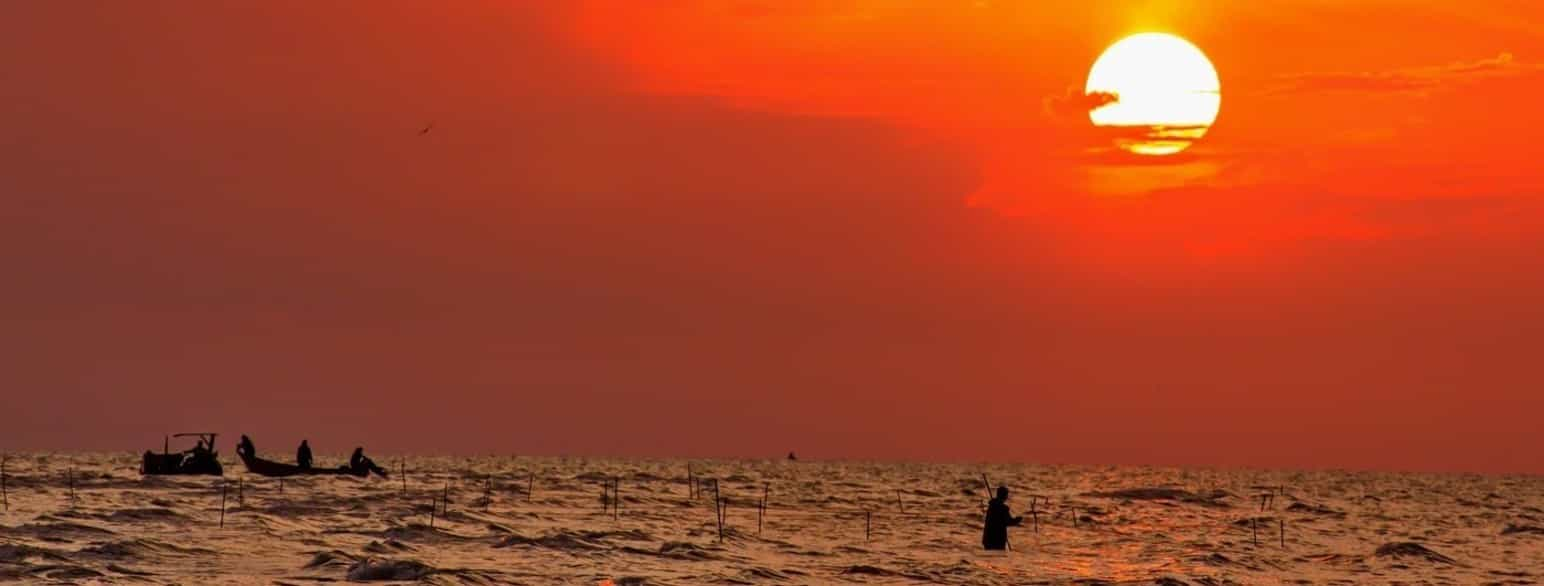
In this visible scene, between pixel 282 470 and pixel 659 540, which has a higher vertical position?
pixel 282 470

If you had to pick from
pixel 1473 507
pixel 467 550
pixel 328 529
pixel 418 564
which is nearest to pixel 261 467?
pixel 328 529

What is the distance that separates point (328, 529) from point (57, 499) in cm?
2363

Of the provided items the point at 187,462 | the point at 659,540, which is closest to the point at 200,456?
the point at 187,462

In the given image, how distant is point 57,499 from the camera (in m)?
78.3

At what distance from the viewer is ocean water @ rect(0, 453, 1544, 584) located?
47.5 metres

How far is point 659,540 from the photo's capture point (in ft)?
197

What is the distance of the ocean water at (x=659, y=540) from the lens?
47.5m

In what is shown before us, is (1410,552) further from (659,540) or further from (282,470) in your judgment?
(282,470)

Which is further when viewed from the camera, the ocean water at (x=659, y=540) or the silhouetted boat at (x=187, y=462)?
the silhouetted boat at (x=187, y=462)

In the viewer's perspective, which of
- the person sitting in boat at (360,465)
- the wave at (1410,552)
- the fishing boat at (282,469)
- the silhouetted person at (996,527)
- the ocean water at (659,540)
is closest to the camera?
the ocean water at (659,540)

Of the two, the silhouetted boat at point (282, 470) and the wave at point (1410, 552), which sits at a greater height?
the silhouetted boat at point (282, 470)

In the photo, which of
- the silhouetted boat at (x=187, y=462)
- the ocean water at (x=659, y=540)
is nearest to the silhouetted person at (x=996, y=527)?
the ocean water at (x=659, y=540)

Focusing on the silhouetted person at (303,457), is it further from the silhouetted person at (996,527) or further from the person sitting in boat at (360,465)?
the silhouetted person at (996,527)

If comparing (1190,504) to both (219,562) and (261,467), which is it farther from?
(219,562)
